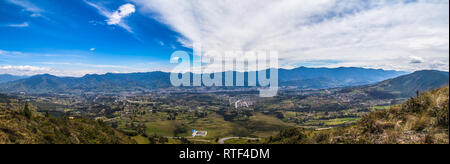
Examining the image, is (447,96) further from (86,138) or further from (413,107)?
(86,138)

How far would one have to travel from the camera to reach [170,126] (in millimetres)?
173250

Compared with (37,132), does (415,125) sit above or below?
above

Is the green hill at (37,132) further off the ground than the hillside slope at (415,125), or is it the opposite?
the hillside slope at (415,125)

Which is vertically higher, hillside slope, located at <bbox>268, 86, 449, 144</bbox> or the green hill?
hillside slope, located at <bbox>268, 86, 449, 144</bbox>

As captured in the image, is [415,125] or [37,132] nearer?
[415,125]

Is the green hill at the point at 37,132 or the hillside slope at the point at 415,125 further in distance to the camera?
the green hill at the point at 37,132

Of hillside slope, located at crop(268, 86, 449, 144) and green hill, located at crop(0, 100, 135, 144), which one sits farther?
green hill, located at crop(0, 100, 135, 144)

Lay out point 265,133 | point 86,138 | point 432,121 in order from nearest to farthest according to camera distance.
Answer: point 432,121 < point 86,138 < point 265,133

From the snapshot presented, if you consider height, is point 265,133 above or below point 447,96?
below
